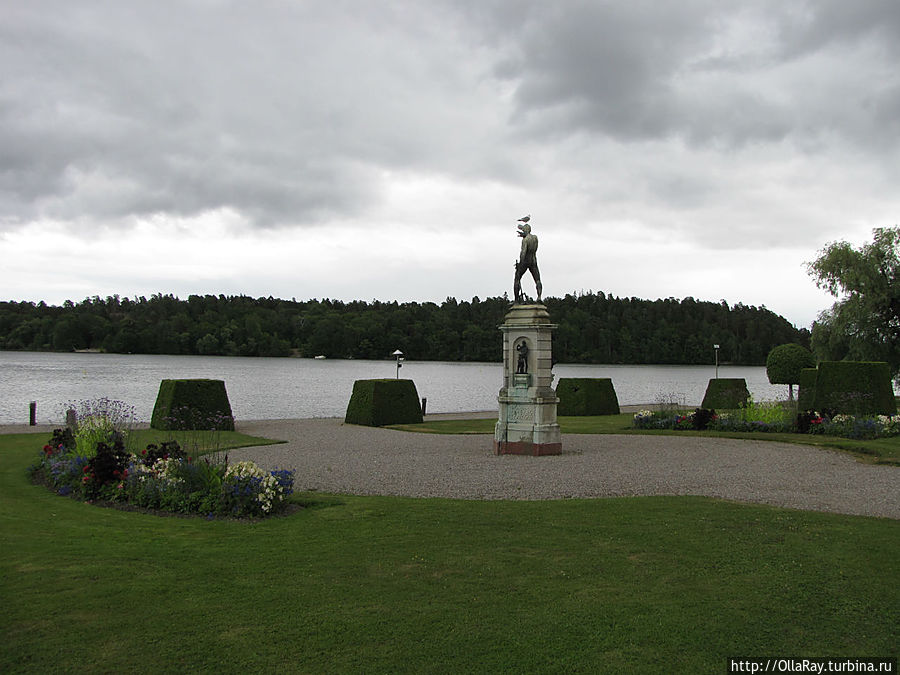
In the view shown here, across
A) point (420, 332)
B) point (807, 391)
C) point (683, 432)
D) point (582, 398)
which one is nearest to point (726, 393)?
point (807, 391)

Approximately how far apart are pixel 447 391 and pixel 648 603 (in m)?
50.7

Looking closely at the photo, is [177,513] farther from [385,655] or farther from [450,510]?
[385,655]

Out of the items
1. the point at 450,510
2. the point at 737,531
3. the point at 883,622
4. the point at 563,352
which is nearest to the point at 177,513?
the point at 450,510

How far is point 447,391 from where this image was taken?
55.9 metres

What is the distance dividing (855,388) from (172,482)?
19.1m

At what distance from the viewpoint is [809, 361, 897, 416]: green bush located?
803 inches

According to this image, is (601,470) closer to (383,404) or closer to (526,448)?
(526,448)

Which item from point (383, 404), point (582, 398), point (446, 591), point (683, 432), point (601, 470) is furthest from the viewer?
point (582, 398)

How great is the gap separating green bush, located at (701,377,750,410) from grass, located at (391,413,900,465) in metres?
3.59

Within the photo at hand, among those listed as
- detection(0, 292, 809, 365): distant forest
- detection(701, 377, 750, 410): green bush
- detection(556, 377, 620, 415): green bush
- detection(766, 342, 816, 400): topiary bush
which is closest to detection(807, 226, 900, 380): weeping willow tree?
detection(766, 342, 816, 400): topiary bush

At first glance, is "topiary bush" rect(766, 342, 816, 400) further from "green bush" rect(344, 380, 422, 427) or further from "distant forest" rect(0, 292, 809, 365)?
"distant forest" rect(0, 292, 809, 365)

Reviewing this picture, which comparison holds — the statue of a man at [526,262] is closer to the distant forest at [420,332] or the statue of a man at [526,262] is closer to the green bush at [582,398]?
the green bush at [582,398]

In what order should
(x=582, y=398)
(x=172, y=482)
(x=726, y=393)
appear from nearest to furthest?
(x=172, y=482), (x=726, y=393), (x=582, y=398)

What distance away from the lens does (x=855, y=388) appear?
20.8 meters
